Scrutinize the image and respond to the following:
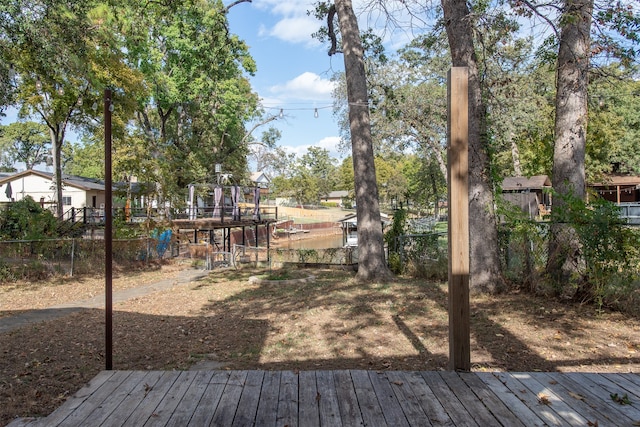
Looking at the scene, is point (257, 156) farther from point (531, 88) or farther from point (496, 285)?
point (496, 285)

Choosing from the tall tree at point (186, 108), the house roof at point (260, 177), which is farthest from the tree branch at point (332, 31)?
the house roof at point (260, 177)

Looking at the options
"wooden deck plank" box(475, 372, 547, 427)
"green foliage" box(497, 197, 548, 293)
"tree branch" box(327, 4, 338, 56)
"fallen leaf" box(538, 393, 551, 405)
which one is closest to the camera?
"wooden deck plank" box(475, 372, 547, 427)

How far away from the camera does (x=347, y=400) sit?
2902 mm

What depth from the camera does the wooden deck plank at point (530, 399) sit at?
260 cm

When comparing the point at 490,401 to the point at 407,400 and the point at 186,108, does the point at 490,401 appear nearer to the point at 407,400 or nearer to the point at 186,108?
the point at 407,400

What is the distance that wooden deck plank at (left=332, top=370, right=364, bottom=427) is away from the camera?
8.55ft

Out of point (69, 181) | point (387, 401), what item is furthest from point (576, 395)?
point (69, 181)

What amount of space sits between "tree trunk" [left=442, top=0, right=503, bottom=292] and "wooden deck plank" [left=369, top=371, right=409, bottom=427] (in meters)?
5.41

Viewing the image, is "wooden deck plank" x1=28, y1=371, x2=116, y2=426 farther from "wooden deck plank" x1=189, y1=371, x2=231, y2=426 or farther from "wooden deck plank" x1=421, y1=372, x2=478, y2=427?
"wooden deck plank" x1=421, y1=372, x2=478, y2=427

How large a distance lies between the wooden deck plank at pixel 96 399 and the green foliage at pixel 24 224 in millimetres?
12102

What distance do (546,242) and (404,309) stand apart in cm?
261

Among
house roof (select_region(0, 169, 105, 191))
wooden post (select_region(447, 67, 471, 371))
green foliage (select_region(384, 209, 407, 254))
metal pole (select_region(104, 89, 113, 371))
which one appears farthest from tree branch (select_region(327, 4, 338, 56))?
house roof (select_region(0, 169, 105, 191))

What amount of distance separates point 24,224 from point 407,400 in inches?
673

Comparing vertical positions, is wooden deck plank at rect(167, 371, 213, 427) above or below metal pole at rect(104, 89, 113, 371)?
below
